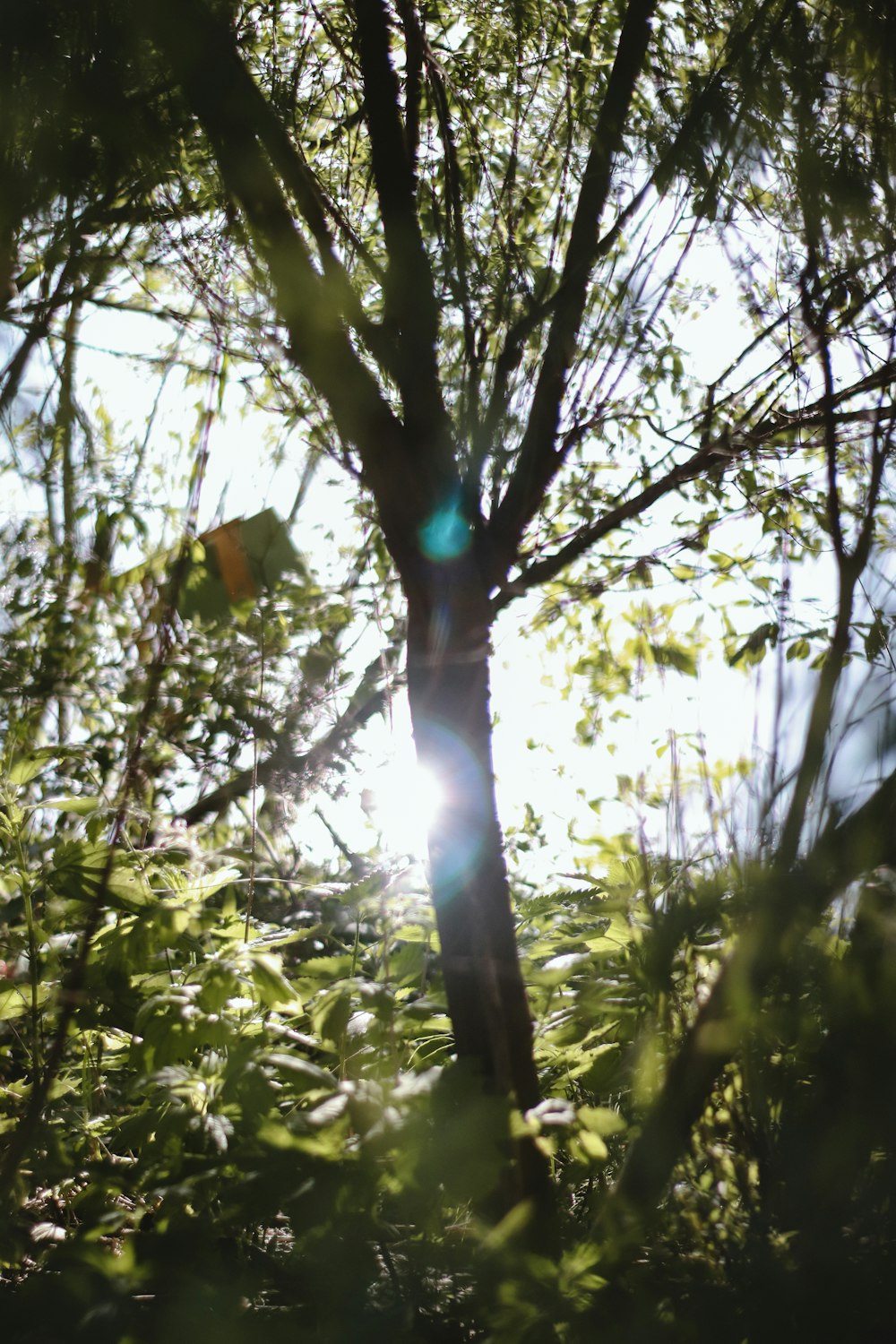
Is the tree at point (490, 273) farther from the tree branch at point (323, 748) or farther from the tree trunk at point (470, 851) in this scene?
the tree branch at point (323, 748)

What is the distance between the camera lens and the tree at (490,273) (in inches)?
43.8

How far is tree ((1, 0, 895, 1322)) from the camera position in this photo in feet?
3.65

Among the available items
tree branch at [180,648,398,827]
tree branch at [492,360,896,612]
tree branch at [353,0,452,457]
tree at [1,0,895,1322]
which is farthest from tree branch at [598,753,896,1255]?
tree branch at [180,648,398,827]

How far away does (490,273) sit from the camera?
4.70ft

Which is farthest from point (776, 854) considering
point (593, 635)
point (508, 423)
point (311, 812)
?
point (593, 635)


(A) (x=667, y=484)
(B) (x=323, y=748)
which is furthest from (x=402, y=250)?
(B) (x=323, y=748)

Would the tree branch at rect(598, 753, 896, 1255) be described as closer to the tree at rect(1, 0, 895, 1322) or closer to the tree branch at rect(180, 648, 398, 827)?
the tree at rect(1, 0, 895, 1322)

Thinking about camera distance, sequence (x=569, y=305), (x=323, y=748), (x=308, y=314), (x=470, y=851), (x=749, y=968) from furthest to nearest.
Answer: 1. (x=323, y=748)
2. (x=569, y=305)
3. (x=308, y=314)
4. (x=470, y=851)
5. (x=749, y=968)

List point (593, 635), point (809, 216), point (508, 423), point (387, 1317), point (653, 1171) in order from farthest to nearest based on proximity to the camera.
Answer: point (593, 635), point (508, 423), point (809, 216), point (653, 1171), point (387, 1317)

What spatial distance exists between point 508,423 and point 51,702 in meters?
1.59

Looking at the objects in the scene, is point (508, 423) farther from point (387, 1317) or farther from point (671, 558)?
point (387, 1317)

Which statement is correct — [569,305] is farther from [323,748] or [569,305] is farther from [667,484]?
[323,748]

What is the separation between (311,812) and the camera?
7.85 ft

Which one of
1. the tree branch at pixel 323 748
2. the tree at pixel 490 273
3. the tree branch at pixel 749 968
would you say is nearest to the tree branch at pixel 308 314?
the tree at pixel 490 273
